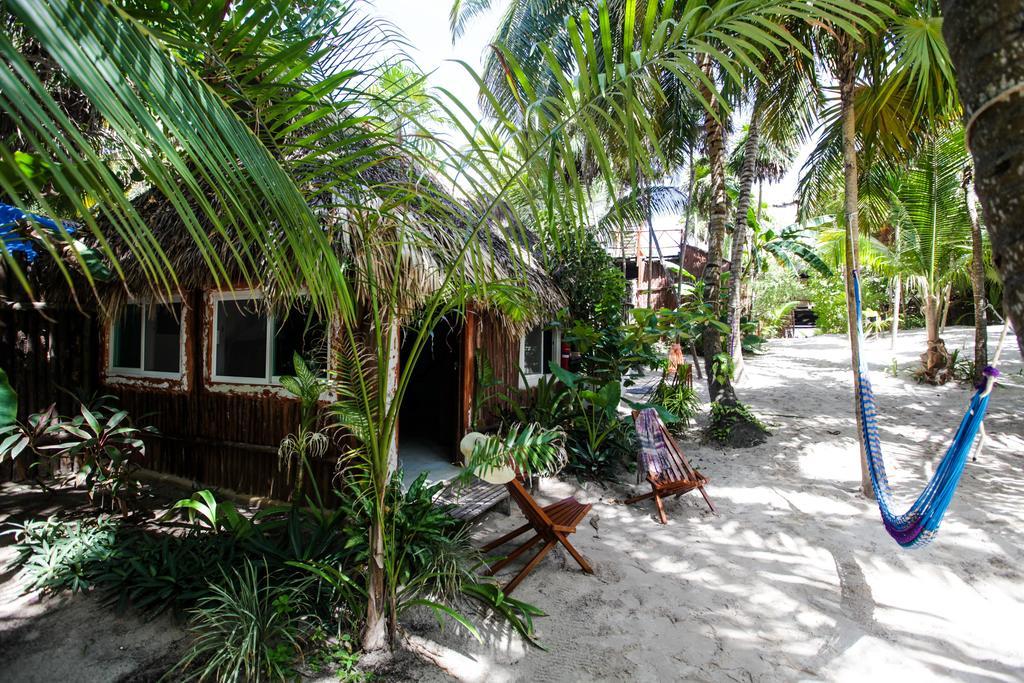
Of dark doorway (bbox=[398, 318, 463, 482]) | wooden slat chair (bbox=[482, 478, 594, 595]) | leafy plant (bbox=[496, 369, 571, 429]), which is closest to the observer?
wooden slat chair (bbox=[482, 478, 594, 595])

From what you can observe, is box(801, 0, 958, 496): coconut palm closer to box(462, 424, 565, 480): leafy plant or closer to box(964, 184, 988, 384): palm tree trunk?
box(964, 184, 988, 384): palm tree trunk

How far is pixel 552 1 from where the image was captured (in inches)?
315

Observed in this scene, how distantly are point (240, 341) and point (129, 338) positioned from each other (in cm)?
192

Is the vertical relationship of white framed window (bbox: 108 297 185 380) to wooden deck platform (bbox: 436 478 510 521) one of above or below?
above

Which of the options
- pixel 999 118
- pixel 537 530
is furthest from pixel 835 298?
pixel 999 118

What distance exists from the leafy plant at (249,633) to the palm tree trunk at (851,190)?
4446mm

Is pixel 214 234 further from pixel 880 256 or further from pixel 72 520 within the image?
pixel 880 256

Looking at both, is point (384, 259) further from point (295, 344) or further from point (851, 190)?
point (851, 190)

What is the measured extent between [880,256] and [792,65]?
615 centimetres

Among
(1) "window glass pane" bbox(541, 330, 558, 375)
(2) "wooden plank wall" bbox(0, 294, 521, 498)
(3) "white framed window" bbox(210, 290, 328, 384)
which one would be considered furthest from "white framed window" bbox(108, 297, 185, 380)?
(1) "window glass pane" bbox(541, 330, 558, 375)

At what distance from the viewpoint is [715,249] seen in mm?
7625

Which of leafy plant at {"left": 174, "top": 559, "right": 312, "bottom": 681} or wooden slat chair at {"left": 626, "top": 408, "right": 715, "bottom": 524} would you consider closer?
leafy plant at {"left": 174, "top": 559, "right": 312, "bottom": 681}

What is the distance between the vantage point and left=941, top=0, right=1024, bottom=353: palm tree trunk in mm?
842

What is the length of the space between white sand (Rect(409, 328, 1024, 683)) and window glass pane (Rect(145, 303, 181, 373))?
3.79 m
